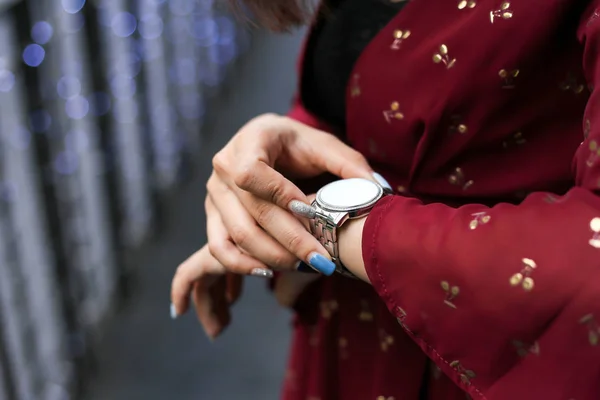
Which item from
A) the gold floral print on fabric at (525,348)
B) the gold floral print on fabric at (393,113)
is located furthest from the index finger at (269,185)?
the gold floral print on fabric at (525,348)

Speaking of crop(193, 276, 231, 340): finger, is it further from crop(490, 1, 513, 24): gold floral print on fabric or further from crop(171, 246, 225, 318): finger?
crop(490, 1, 513, 24): gold floral print on fabric

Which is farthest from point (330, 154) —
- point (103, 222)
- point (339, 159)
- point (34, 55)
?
point (103, 222)

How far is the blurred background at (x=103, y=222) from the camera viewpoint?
54.6 inches

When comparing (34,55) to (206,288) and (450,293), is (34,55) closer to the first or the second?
(206,288)

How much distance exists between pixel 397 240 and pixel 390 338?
0.23 metres

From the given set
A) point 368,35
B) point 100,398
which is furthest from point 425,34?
point 100,398

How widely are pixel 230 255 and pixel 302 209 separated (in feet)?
0.38

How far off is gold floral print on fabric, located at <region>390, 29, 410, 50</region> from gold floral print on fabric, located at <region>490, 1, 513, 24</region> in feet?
0.28

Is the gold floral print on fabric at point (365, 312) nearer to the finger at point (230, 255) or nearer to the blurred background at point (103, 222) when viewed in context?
the finger at point (230, 255)

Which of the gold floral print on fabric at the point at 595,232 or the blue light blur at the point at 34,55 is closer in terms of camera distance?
the gold floral print on fabric at the point at 595,232

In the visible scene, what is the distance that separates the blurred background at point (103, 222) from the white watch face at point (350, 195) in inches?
34.1

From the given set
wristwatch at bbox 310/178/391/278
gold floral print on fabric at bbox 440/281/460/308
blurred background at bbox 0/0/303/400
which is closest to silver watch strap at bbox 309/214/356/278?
wristwatch at bbox 310/178/391/278

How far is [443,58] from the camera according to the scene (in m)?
0.53

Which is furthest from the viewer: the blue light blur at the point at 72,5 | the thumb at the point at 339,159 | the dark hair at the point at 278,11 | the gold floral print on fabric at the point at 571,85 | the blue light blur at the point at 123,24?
the blue light blur at the point at 123,24
